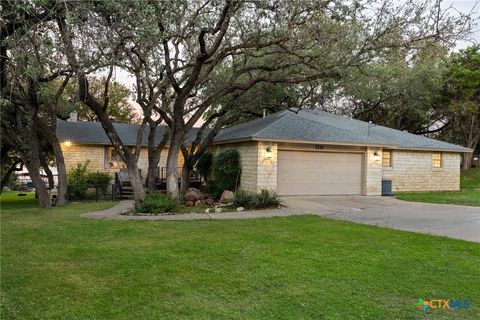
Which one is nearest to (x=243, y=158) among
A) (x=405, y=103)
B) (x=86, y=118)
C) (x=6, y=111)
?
(x=6, y=111)

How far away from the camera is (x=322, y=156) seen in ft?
52.1

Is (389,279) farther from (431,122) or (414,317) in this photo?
(431,122)

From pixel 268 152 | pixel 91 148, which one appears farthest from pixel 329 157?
pixel 91 148

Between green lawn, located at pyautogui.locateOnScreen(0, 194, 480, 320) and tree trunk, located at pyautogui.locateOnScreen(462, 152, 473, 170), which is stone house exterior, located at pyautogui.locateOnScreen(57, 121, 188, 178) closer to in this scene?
green lawn, located at pyautogui.locateOnScreen(0, 194, 480, 320)

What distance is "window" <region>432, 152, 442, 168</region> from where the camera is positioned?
19625 millimetres

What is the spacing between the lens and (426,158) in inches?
757

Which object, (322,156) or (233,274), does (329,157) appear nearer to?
(322,156)

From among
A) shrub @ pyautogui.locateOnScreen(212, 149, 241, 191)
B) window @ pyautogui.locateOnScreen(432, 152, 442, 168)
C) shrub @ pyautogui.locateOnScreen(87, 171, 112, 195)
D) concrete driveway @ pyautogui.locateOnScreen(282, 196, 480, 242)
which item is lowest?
concrete driveway @ pyautogui.locateOnScreen(282, 196, 480, 242)

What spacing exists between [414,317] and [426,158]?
1751cm

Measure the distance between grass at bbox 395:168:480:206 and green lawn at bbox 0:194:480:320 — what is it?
8.40m

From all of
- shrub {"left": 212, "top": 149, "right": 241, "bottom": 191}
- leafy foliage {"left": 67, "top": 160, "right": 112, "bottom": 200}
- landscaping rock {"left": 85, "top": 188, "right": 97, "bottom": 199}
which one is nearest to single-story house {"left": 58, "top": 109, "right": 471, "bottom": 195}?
shrub {"left": 212, "top": 149, "right": 241, "bottom": 191}

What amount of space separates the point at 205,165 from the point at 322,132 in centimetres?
643

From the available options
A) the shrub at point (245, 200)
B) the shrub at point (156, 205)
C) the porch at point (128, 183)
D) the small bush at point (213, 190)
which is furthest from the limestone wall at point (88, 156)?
the shrub at point (245, 200)

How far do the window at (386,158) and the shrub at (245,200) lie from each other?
894cm
